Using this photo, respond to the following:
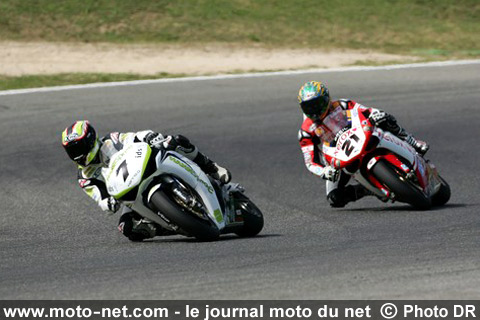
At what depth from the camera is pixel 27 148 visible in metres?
16.4

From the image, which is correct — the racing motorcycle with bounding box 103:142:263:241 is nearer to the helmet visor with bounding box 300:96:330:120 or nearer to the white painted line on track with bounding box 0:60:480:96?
the helmet visor with bounding box 300:96:330:120

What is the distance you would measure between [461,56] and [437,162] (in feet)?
27.8

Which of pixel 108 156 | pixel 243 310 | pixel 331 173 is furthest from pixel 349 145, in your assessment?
pixel 243 310

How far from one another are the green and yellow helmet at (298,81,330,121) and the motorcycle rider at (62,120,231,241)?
5.86 feet

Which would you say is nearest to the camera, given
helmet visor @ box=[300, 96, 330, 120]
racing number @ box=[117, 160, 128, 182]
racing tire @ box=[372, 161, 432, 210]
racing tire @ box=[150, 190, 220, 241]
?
racing tire @ box=[150, 190, 220, 241]

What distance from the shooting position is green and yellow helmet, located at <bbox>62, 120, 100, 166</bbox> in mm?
10000

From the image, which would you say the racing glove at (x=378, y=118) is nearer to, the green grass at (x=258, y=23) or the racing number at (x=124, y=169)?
the racing number at (x=124, y=169)

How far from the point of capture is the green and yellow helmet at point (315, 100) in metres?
11.6

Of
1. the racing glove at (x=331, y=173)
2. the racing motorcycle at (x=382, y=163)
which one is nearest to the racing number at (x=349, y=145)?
the racing motorcycle at (x=382, y=163)

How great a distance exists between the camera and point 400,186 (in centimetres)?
1116

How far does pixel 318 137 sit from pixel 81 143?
305 cm

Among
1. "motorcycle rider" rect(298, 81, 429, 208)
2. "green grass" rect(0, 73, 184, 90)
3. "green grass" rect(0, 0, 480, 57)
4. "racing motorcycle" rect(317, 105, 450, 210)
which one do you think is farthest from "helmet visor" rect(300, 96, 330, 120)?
"green grass" rect(0, 0, 480, 57)

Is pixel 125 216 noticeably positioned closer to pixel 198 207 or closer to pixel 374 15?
pixel 198 207

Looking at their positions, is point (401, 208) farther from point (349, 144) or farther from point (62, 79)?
point (62, 79)
